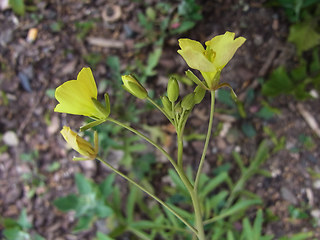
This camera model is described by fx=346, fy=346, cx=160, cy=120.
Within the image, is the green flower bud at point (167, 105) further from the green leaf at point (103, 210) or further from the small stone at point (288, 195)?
the small stone at point (288, 195)

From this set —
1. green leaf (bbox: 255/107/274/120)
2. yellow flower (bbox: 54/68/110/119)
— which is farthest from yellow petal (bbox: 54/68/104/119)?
green leaf (bbox: 255/107/274/120)

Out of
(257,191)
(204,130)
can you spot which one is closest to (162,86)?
(204,130)

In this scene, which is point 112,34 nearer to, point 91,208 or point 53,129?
point 53,129

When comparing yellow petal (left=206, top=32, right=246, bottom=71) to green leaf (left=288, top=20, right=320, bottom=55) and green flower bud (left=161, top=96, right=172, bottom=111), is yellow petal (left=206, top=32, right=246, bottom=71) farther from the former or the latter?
green leaf (left=288, top=20, right=320, bottom=55)

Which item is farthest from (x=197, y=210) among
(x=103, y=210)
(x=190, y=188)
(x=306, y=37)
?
(x=306, y=37)

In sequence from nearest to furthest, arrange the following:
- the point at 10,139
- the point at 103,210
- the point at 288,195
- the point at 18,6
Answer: the point at 103,210, the point at 288,195, the point at 10,139, the point at 18,6

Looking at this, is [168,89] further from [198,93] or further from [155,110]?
[155,110]
